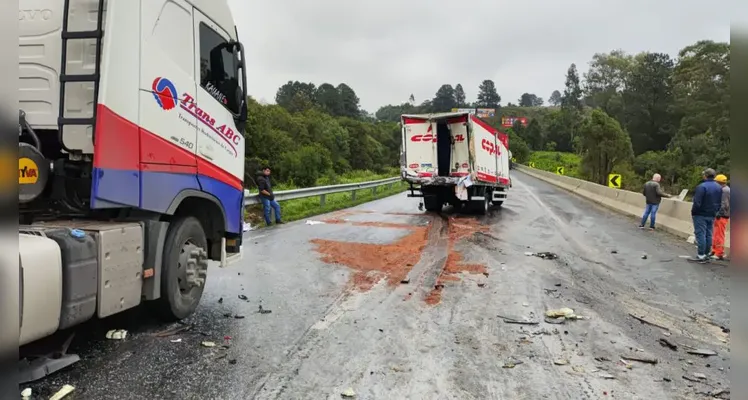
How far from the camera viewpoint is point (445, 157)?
1714cm

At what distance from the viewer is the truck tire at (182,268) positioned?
478 cm

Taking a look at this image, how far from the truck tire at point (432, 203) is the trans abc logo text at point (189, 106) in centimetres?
1224

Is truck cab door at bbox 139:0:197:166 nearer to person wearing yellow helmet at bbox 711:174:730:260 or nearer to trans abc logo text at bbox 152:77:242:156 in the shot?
trans abc logo text at bbox 152:77:242:156

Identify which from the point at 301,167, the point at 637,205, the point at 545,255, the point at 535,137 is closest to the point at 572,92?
the point at 535,137

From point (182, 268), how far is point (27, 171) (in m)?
1.64

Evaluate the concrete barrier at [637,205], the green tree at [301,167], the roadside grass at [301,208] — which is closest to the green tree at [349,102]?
the green tree at [301,167]

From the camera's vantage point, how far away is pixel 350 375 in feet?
13.0

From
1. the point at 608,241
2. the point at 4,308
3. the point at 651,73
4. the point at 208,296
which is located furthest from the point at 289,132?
the point at 651,73

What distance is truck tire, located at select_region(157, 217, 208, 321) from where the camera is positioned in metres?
4.78

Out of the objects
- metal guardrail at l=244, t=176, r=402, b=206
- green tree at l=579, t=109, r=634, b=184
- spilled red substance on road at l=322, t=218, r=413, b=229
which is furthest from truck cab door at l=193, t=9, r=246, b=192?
green tree at l=579, t=109, r=634, b=184

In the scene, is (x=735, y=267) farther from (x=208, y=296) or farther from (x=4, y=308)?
(x=208, y=296)

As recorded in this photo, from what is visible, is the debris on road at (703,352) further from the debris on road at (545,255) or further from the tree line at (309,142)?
the tree line at (309,142)

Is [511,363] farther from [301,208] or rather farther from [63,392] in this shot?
[301,208]

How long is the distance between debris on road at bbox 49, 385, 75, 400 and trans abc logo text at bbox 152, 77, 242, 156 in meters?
2.32
